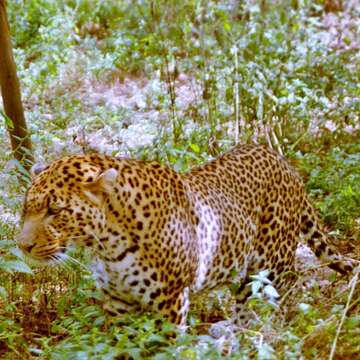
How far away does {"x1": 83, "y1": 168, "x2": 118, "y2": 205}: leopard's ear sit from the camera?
5.25 m

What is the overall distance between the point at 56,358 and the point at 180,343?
717 millimetres

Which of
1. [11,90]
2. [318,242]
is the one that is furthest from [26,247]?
[11,90]

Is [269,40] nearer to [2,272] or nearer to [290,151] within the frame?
[290,151]

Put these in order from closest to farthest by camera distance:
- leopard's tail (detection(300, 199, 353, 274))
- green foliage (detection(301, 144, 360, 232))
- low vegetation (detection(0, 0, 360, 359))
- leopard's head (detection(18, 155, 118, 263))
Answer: low vegetation (detection(0, 0, 360, 359)) → leopard's head (detection(18, 155, 118, 263)) → leopard's tail (detection(300, 199, 353, 274)) → green foliage (detection(301, 144, 360, 232))

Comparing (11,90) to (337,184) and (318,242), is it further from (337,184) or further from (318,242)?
(337,184)

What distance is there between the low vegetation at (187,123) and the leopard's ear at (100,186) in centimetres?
55

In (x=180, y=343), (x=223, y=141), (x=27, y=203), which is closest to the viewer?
(x=180, y=343)

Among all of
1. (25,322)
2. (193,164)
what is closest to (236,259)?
(25,322)

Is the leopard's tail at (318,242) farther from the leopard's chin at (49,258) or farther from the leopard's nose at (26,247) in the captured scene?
the leopard's nose at (26,247)

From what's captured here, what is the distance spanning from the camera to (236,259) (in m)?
6.30

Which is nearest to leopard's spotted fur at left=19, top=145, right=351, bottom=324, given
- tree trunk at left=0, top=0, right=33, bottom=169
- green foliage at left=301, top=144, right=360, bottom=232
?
green foliage at left=301, top=144, right=360, bottom=232

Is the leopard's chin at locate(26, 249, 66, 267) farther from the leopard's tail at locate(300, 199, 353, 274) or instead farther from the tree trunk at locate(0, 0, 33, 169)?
the tree trunk at locate(0, 0, 33, 169)

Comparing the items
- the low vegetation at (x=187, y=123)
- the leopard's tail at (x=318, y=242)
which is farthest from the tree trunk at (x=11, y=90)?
the leopard's tail at (x=318, y=242)

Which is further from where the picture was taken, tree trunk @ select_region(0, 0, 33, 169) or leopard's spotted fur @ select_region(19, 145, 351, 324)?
tree trunk @ select_region(0, 0, 33, 169)
